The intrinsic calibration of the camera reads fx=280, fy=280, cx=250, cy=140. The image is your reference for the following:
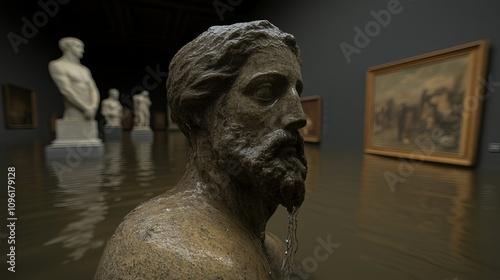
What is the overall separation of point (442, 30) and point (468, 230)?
4262 mm

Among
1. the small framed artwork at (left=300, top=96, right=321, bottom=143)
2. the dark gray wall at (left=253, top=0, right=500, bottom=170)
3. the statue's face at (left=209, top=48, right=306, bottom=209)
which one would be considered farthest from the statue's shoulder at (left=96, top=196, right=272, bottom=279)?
the small framed artwork at (left=300, top=96, right=321, bottom=143)

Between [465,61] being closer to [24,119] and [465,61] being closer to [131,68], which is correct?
[24,119]

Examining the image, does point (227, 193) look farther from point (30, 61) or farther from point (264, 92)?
point (30, 61)

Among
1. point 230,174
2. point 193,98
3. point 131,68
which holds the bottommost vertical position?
point 230,174

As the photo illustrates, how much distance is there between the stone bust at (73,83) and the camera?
6.25 metres

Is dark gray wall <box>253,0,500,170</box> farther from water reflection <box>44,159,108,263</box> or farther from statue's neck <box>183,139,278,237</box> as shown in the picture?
water reflection <box>44,159,108,263</box>

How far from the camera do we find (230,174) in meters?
1.19

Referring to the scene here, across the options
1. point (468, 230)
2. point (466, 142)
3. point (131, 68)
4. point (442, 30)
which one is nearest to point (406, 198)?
point (468, 230)

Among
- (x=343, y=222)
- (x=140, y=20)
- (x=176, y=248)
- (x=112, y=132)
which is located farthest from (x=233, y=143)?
(x=140, y=20)

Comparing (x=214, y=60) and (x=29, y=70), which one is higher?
(x=29, y=70)

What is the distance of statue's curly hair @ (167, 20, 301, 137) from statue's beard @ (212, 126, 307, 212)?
18cm

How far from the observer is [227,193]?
1.21 meters

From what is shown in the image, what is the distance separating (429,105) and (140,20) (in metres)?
13.2

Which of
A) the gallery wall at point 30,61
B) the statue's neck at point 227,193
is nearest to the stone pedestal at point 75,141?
the gallery wall at point 30,61
